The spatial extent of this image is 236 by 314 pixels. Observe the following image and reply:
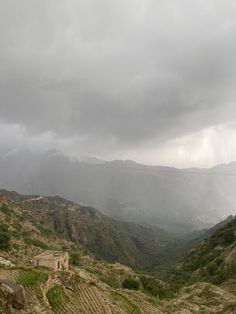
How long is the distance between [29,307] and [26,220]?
268 ft

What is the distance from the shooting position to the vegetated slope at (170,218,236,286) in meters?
77.7

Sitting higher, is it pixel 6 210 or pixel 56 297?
pixel 6 210

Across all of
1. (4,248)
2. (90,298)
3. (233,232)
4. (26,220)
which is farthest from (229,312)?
(26,220)

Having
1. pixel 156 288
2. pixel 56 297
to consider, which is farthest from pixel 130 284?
pixel 56 297

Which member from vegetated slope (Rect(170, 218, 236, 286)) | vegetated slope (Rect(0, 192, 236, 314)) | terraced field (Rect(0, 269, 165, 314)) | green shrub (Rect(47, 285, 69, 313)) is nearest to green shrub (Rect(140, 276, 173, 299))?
vegetated slope (Rect(0, 192, 236, 314))

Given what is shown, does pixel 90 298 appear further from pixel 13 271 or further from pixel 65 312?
pixel 13 271

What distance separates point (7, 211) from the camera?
334 feet

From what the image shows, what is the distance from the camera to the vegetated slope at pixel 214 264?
7769cm

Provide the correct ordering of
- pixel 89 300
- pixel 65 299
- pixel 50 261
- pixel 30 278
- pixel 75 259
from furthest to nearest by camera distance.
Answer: pixel 75 259
pixel 50 261
pixel 89 300
pixel 30 278
pixel 65 299

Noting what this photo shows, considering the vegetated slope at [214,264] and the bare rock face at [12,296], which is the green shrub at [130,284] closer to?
the vegetated slope at [214,264]

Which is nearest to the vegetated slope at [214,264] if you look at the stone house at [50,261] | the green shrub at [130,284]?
the green shrub at [130,284]

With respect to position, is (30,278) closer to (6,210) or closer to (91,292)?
(91,292)

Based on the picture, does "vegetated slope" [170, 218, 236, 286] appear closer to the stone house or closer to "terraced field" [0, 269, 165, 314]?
the stone house

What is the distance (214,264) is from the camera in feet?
279
